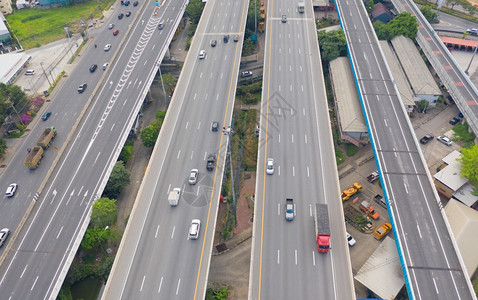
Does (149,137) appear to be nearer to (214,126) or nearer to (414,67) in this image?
(214,126)

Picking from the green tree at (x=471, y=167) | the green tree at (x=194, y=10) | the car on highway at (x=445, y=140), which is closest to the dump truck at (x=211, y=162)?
the green tree at (x=471, y=167)

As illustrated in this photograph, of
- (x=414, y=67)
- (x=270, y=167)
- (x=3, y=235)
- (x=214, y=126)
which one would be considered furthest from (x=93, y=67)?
(x=414, y=67)

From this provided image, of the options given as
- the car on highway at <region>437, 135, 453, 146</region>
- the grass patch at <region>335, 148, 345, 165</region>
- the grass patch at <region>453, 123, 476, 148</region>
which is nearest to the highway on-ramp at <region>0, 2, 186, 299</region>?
the grass patch at <region>335, 148, 345, 165</region>

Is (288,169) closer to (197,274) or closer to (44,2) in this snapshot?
(197,274)

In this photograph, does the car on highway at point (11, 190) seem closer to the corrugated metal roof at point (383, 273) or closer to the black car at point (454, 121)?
the corrugated metal roof at point (383, 273)

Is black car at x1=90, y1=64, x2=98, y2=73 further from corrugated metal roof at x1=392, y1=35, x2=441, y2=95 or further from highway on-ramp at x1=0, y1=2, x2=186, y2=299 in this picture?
corrugated metal roof at x1=392, y1=35, x2=441, y2=95

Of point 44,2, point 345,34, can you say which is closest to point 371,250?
point 345,34
